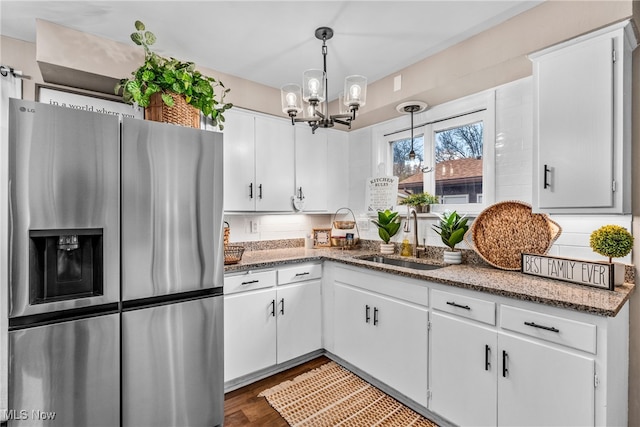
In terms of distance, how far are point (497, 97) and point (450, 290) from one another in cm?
153


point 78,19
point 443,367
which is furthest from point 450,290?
point 78,19

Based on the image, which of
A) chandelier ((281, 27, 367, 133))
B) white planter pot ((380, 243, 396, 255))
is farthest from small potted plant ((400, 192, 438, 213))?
chandelier ((281, 27, 367, 133))

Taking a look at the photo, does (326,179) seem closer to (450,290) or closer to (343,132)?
(343,132)

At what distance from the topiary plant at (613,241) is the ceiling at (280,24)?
1.35 meters

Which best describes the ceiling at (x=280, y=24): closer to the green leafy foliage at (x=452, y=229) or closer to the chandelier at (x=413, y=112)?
the chandelier at (x=413, y=112)

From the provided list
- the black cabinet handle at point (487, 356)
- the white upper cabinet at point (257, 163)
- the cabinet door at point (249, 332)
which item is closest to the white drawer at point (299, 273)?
the cabinet door at point (249, 332)

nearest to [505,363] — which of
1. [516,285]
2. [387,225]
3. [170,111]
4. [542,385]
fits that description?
[542,385]

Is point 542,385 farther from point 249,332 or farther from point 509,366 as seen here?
point 249,332

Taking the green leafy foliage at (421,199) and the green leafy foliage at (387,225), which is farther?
the green leafy foliage at (387,225)

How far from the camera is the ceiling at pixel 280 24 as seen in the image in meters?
1.85

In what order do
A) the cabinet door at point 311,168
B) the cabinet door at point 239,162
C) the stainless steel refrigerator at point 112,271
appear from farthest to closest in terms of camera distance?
the cabinet door at point 311,168 → the cabinet door at point 239,162 → the stainless steel refrigerator at point 112,271

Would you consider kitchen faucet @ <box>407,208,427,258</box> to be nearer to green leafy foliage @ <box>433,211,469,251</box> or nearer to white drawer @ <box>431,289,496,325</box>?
green leafy foliage @ <box>433,211,469,251</box>

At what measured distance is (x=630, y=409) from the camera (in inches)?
67.9

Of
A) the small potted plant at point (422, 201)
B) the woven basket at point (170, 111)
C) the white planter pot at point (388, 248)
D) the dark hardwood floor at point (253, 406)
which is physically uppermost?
the woven basket at point (170, 111)
